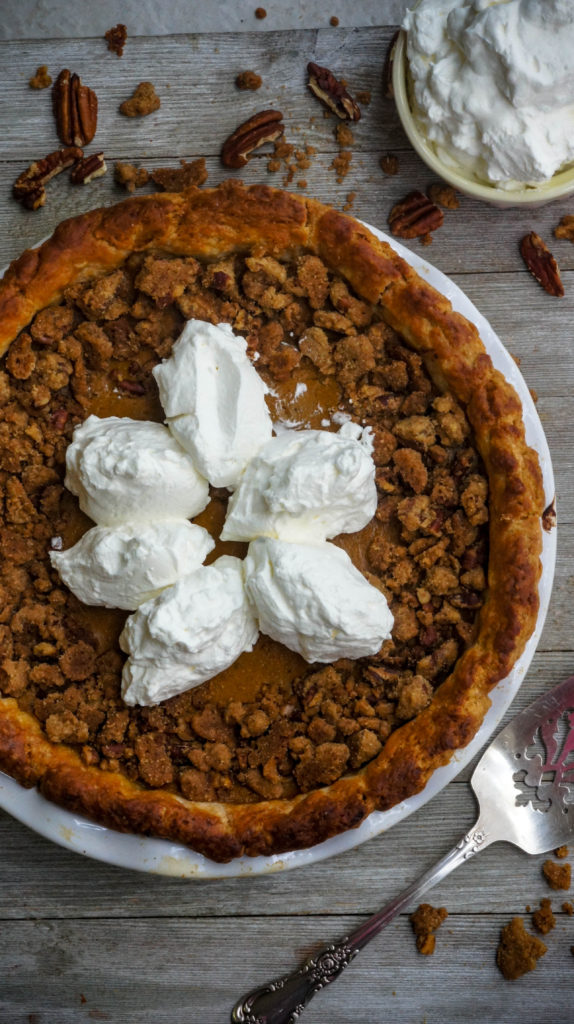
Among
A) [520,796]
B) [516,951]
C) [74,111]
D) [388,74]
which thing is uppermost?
[388,74]

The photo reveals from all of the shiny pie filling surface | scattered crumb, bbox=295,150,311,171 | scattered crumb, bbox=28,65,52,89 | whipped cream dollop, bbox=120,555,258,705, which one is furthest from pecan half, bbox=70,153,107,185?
whipped cream dollop, bbox=120,555,258,705

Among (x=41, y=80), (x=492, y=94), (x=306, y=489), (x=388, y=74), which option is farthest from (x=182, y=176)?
(x=306, y=489)

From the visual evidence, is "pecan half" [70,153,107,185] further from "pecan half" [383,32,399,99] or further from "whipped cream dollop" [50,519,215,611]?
"whipped cream dollop" [50,519,215,611]

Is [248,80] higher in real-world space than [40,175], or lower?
higher

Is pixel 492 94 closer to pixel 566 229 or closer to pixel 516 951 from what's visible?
pixel 566 229

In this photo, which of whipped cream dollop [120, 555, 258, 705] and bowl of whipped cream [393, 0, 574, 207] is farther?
bowl of whipped cream [393, 0, 574, 207]

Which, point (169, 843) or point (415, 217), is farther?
point (415, 217)

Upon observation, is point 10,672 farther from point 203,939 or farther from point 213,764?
point 203,939
